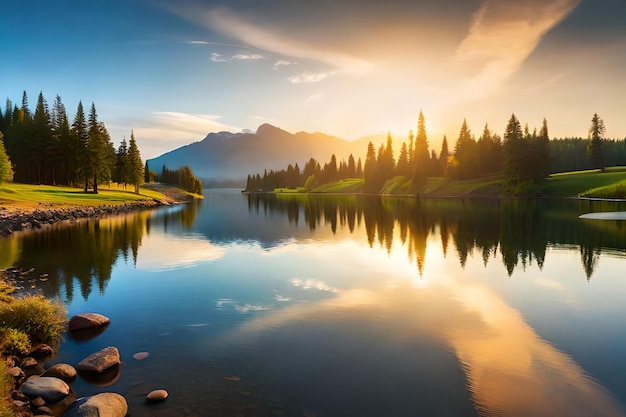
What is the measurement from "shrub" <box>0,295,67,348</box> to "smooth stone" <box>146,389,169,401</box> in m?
6.61

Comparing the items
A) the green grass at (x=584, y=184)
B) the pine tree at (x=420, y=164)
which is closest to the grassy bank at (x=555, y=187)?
the green grass at (x=584, y=184)

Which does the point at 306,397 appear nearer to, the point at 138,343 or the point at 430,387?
the point at 430,387

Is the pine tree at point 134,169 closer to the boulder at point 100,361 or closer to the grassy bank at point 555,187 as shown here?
the grassy bank at point 555,187

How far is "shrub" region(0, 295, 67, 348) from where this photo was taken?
15195 mm

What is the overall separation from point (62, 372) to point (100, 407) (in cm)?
351

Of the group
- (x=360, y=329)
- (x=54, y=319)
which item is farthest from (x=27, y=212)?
(x=360, y=329)

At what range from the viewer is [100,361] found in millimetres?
13352

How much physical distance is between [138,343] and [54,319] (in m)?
3.90

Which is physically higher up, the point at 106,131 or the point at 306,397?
the point at 106,131

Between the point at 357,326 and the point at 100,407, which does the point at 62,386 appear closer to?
the point at 100,407

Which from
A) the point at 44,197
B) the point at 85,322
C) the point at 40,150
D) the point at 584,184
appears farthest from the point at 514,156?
the point at 40,150

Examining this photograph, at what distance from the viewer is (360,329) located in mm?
17219

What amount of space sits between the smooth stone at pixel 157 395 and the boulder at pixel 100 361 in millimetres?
2763

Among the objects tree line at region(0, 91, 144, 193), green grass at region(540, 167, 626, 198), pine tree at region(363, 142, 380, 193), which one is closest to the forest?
tree line at region(0, 91, 144, 193)
